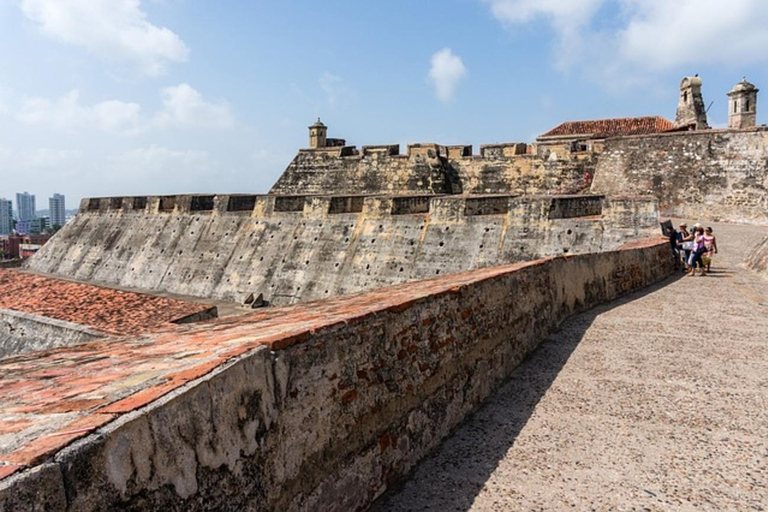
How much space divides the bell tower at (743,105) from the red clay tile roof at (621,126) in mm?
4202

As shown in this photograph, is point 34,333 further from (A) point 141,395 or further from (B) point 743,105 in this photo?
(B) point 743,105

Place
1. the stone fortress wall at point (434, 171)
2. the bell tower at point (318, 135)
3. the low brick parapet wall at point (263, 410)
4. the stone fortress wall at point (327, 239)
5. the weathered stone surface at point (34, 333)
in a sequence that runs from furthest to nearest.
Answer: the bell tower at point (318, 135) → the stone fortress wall at point (434, 171) → the stone fortress wall at point (327, 239) → the weathered stone surface at point (34, 333) → the low brick parapet wall at point (263, 410)

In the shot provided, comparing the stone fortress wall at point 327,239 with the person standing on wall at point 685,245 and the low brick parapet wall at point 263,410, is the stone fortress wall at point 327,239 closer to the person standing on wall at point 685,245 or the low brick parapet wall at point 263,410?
the person standing on wall at point 685,245

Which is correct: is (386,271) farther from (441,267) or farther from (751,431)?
(751,431)

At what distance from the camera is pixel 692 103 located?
2903 centimetres

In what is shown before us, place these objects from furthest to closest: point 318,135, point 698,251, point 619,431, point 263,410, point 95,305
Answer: point 318,135 < point 95,305 < point 698,251 < point 619,431 < point 263,410

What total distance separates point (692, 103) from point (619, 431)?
31.3 meters

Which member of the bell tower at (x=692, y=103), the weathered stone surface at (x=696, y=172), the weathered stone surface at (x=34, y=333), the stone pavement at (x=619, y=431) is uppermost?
the bell tower at (x=692, y=103)

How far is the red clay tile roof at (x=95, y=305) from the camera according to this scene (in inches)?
411

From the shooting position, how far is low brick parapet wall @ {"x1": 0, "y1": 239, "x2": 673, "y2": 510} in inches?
55.1

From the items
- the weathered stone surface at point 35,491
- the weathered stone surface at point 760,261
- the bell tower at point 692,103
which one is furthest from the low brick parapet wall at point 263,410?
the bell tower at point 692,103

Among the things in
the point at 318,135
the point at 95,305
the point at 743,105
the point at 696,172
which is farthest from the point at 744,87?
the point at 95,305

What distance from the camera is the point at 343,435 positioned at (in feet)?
8.11

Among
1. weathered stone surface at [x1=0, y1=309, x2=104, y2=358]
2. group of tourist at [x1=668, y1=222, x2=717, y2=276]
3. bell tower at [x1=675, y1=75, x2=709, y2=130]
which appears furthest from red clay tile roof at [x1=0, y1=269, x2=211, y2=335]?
bell tower at [x1=675, y1=75, x2=709, y2=130]
